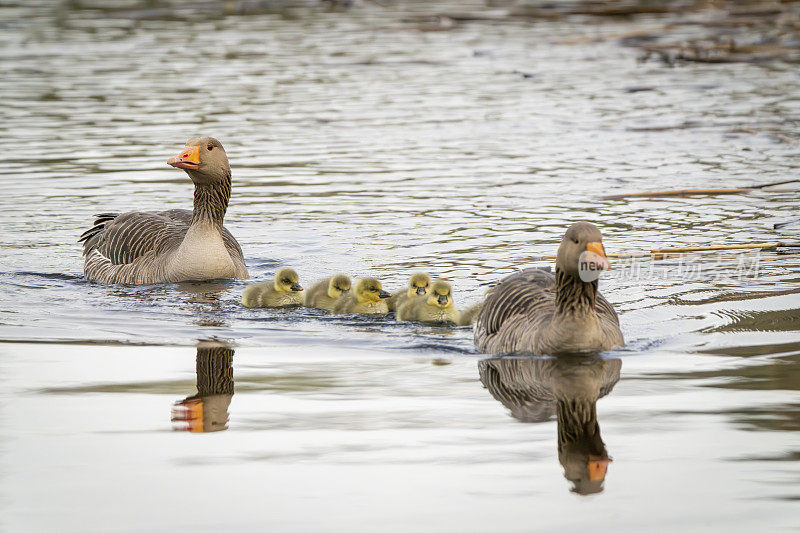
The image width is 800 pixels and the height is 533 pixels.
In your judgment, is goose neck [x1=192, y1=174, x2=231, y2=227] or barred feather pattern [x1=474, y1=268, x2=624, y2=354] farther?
goose neck [x1=192, y1=174, x2=231, y2=227]

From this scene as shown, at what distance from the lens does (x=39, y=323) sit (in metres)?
10.1

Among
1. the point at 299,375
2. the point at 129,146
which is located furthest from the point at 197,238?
the point at 129,146

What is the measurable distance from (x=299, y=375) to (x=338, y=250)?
16.3ft

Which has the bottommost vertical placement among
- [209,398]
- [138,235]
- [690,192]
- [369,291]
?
[209,398]

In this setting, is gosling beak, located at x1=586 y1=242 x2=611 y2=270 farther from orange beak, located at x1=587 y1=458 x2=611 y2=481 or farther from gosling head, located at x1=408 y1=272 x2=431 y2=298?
gosling head, located at x1=408 y1=272 x2=431 y2=298

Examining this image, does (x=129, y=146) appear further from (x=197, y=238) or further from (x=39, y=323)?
(x=39, y=323)

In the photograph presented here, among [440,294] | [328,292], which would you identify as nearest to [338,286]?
[328,292]

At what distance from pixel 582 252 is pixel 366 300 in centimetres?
272

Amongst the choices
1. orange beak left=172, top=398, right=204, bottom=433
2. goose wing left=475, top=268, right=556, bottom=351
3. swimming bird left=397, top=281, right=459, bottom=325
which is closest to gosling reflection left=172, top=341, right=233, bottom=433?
orange beak left=172, top=398, right=204, bottom=433

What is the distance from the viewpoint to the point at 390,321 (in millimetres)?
10391

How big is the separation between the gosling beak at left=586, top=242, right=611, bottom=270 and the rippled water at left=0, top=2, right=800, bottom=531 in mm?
748

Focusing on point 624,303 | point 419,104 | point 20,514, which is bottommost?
point 20,514

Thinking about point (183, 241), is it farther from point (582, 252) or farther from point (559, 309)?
point (582, 252)

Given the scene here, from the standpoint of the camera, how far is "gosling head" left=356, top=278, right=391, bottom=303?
10.3 metres
